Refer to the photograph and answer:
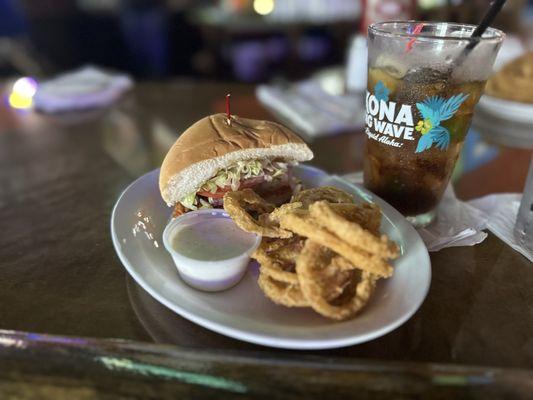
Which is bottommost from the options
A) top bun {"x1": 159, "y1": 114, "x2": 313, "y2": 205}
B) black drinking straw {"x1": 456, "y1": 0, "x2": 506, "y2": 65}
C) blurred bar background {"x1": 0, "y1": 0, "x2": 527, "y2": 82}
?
blurred bar background {"x1": 0, "y1": 0, "x2": 527, "y2": 82}

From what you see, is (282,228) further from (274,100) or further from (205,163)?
(274,100)

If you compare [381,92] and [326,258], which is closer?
[326,258]

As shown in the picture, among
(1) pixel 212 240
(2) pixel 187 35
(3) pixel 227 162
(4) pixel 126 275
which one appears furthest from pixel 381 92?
(2) pixel 187 35

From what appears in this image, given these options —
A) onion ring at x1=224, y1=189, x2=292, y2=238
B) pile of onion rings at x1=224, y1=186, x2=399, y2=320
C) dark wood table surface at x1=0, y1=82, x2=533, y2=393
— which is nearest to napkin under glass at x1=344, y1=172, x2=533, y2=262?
dark wood table surface at x1=0, y1=82, x2=533, y2=393

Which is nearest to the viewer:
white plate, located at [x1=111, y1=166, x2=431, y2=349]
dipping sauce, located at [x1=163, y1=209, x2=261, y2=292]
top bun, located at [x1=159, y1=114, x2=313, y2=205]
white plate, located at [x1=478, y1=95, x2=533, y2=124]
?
white plate, located at [x1=111, y1=166, x2=431, y2=349]

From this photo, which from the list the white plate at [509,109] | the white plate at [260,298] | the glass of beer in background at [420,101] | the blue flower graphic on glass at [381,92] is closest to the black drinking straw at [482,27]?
the glass of beer in background at [420,101]

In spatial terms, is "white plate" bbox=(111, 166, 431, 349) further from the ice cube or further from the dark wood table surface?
the ice cube

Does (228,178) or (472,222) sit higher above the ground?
(228,178)

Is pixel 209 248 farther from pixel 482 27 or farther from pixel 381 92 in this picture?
pixel 482 27

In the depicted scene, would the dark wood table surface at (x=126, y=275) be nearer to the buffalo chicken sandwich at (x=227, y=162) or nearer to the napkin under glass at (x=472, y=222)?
the napkin under glass at (x=472, y=222)
